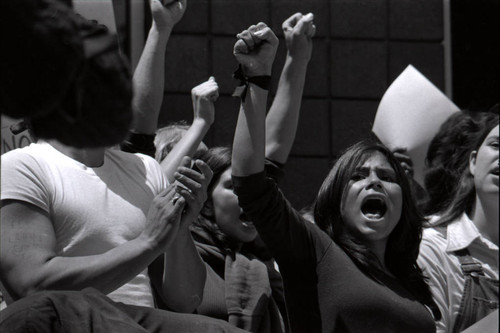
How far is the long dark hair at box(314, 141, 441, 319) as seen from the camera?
266 centimetres

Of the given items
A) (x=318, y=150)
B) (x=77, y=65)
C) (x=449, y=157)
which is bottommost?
(x=318, y=150)

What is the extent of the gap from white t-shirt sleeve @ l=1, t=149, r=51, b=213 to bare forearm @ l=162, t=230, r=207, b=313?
1.16 feet

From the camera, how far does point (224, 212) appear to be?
9.64 ft

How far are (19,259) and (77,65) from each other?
106cm

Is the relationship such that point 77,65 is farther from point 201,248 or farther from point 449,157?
point 449,157

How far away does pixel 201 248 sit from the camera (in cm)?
292

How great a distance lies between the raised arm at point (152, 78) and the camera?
2.88 m

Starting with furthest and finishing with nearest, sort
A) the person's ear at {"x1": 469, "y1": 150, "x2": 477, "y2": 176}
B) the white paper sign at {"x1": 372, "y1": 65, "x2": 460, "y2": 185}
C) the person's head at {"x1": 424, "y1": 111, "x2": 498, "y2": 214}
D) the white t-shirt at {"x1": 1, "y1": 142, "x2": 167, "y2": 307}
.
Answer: the white paper sign at {"x1": 372, "y1": 65, "x2": 460, "y2": 185} < the person's head at {"x1": 424, "y1": 111, "x2": 498, "y2": 214} < the person's ear at {"x1": 469, "y1": 150, "x2": 477, "y2": 176} < the white t-shirt at {"x1": 1, "y1": 142, "x2": 167, "y2": 307}

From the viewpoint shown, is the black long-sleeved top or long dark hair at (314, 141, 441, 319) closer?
the black long-sleeved top

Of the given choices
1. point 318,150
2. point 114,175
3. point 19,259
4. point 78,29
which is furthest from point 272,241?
point 318,150

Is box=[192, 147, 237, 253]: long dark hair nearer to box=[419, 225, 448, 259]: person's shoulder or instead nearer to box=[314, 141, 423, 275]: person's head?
box=[314, 141, 423, 275]: person's head

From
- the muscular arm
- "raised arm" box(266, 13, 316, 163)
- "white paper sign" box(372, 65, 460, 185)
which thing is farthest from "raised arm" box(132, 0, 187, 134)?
"white paper sign" box(372, 65, 460, 185)

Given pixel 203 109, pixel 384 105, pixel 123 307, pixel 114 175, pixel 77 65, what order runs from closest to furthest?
pixel 77 65 < pixel 123 307 < pixel 114 175 < pixel 203 109 < pixel 384 105

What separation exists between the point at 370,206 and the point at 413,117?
1.01m
